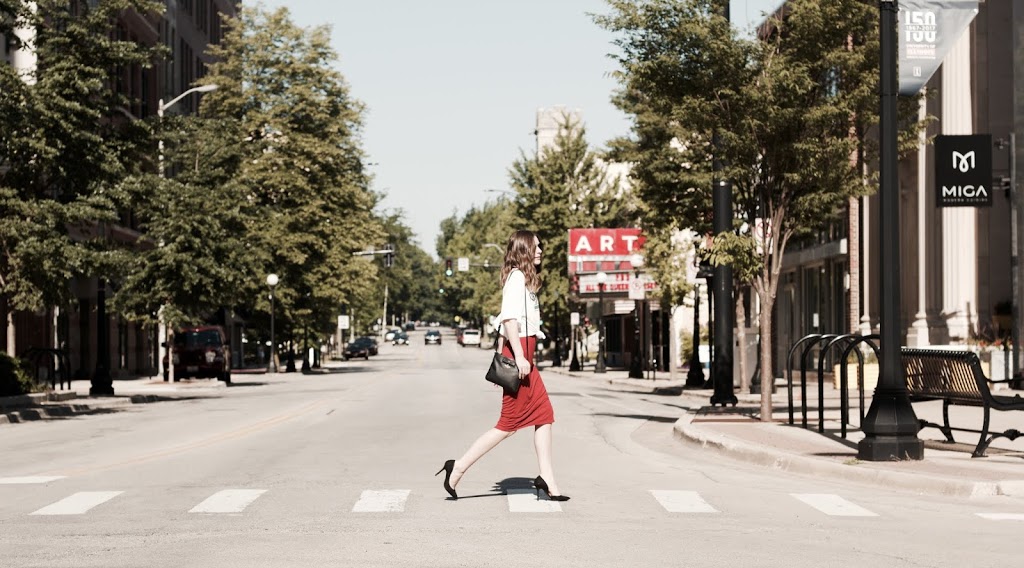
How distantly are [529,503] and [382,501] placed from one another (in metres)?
1.25

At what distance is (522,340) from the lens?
12234 millimetres

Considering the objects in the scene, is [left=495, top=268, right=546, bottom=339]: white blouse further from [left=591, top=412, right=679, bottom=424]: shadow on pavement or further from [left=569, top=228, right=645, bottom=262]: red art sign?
[left=569, top=228, right=645, bottom=262]: red art sign

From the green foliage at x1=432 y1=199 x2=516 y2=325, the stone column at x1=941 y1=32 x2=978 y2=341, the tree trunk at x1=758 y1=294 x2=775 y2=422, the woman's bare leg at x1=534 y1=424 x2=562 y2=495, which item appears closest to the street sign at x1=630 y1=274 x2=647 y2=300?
the stone column at x1=941 y1=32 x2=978 y2=341

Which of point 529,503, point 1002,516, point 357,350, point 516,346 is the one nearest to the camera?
point 516,346

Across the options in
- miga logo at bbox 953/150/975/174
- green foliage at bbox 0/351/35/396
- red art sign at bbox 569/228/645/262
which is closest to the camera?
green foliage at bbox 0/351/35/396

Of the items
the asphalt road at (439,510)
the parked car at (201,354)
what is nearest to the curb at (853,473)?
the asphalt road at (439,510)

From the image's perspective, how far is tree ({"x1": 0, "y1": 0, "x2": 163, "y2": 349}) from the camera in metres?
30.3

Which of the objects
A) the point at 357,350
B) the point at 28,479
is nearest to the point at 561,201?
the point at 357,350

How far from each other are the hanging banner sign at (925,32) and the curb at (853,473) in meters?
5.27

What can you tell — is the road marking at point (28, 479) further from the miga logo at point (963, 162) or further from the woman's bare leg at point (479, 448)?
the miga logo at point (963, 162)

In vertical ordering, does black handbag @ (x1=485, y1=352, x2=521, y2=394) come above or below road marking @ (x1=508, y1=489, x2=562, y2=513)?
above

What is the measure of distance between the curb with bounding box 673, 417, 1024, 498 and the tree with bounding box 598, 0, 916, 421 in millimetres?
4411

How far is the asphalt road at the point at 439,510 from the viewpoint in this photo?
9977 millimetres

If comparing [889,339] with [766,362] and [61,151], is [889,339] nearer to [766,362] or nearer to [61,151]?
[766,362]
